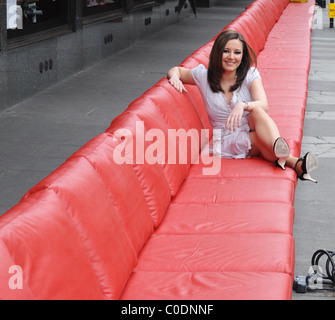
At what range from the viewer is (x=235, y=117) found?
17.5 feet

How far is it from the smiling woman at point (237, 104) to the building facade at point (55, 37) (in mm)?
3433

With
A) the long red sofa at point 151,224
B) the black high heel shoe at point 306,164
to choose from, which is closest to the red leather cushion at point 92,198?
the long red sofa at point 151,224

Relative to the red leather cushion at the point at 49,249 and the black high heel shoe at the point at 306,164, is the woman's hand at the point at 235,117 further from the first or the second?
the red leather cushion at the point at 49,249

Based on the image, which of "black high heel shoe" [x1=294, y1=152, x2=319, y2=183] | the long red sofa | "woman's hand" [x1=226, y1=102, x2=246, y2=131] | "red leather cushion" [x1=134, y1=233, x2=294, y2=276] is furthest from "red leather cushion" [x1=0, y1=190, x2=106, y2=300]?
"black high heel shoe" [x1=294, y1=152, x2=319, y2=183]

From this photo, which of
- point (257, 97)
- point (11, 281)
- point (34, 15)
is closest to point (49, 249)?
point (11, 281)

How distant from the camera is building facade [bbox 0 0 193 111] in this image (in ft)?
28.6

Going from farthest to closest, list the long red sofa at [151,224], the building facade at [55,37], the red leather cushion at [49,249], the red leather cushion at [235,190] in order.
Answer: the building facade at [55,37] → the red leather cushion at [235,190] → the long red sofa at [151,224] → the red leather cushion at [49,249]

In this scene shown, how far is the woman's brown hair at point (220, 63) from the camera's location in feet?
18.1

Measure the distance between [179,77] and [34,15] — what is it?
4517mm

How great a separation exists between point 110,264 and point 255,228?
1166 mm

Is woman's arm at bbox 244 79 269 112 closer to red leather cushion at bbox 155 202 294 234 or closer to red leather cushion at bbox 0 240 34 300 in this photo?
red leather cushion at bbox 155 202 294 234

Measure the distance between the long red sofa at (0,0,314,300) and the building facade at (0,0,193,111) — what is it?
136 inches

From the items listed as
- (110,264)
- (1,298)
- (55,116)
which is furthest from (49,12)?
(1,298)
